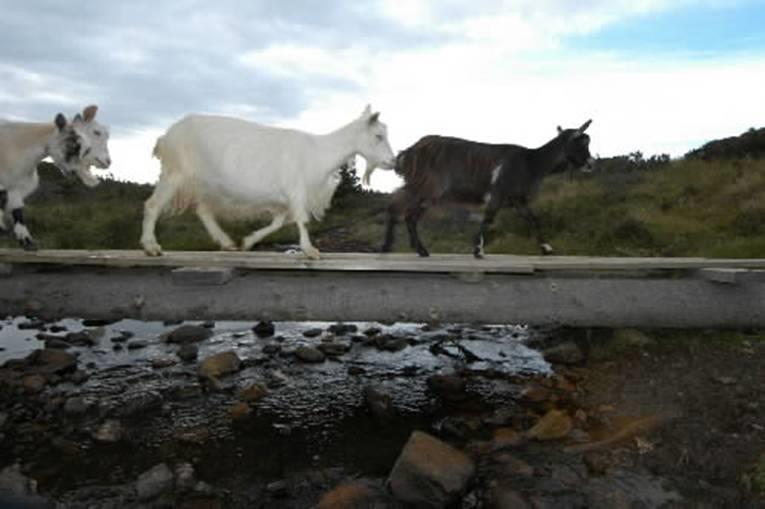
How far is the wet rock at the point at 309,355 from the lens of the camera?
27.7 ft

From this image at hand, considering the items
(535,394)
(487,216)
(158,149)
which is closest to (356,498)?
(535,394)

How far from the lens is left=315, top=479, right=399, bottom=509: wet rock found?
461 centimetres

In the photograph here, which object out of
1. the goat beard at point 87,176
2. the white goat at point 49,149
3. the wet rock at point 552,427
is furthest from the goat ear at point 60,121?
the wet rock at point 552,427

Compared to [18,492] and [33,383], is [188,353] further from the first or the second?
[18,492]

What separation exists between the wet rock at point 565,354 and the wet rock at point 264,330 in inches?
172

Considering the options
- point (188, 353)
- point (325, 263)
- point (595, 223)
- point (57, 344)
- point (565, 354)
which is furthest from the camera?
point (595, 223)

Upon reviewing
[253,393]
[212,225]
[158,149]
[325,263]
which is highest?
[158,149]

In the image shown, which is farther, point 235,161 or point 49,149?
point 49,149

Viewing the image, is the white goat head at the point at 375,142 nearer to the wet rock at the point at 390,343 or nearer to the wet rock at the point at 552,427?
the wet rock at the point at 552,427

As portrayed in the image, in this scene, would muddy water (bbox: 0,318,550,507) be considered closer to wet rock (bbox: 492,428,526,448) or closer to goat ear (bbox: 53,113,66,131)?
wet rock (bbox: 492,428,526,448)

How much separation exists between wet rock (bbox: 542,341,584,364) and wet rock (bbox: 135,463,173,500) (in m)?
5.26

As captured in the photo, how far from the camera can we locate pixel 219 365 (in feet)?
25.6

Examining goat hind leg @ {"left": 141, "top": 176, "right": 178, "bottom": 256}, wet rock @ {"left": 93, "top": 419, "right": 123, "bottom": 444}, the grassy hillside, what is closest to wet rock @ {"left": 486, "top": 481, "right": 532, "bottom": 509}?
wet rock @ {"left": 93, "top": 419, "right": 123, "bottom": 444}

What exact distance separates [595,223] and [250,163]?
11.6m
